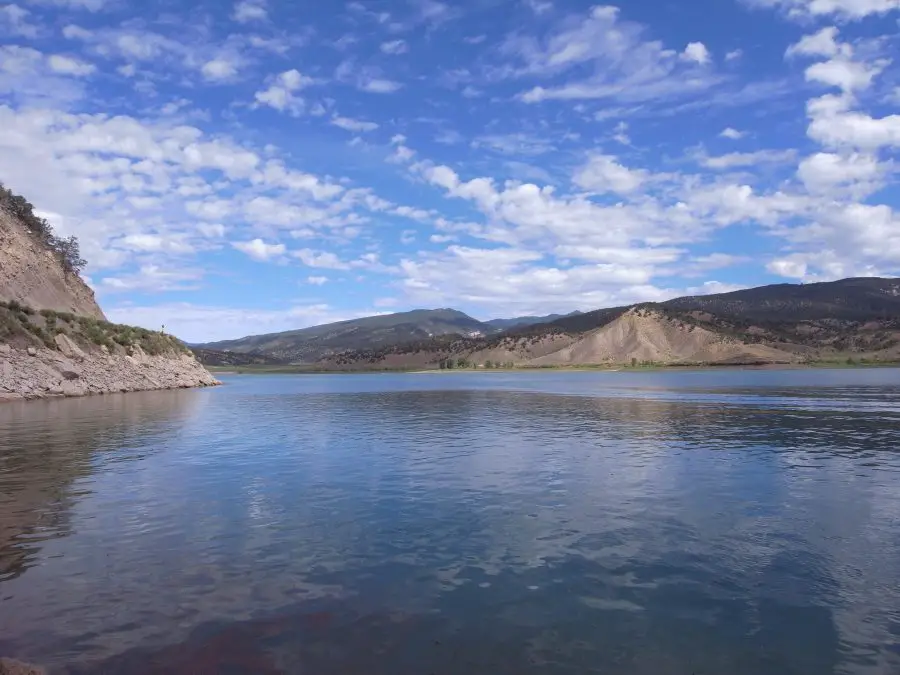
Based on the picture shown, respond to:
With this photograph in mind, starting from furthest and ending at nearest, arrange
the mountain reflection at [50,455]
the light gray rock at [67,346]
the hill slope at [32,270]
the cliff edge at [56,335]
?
the hill slope at [32,270] < the light gray rock at [67,346] < the cliff edge at [56,335] < the mountain reflection at [50,455]

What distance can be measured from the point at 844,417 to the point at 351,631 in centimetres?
5474

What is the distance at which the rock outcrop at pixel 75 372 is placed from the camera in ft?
245

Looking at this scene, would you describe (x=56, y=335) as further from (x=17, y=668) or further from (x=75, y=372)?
(x=17, y=668)

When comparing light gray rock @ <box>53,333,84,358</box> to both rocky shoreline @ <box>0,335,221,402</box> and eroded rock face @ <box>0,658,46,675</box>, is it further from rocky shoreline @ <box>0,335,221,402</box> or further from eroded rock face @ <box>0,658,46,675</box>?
eroded rock face @ <box>0,658,46,675</box>

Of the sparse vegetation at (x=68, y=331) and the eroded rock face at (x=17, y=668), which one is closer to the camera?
the eroded rock face at (x=17, y=668)

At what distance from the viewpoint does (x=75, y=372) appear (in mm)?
87125

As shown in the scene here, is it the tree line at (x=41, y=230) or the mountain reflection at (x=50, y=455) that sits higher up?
the tree line at (x=41, y=230)

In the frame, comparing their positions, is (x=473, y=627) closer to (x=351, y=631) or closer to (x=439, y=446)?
(x=351, y=631)

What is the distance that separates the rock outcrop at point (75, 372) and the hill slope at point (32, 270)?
11.2 m

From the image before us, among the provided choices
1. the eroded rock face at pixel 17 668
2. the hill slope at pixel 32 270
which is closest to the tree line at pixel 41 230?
the hill slope at pixel 32 270

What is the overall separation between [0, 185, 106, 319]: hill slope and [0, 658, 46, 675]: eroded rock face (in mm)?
93064

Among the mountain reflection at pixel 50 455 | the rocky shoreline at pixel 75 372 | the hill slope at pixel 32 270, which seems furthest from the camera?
the hill slope at pixel 32 270

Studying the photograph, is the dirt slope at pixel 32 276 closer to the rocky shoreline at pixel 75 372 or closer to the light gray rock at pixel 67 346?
the light gray rock at pixel 67 346

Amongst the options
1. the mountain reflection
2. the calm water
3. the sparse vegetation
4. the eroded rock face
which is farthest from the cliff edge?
the eroded rock face
